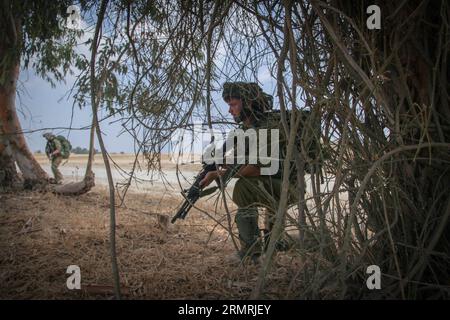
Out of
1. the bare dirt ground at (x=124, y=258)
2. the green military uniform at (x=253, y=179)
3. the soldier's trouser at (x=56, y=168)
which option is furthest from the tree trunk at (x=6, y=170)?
the green military uniform at (x=253, y=179)

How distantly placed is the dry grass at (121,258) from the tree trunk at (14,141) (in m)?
1.21

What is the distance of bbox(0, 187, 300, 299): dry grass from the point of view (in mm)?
2395

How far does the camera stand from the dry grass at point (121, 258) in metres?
2.39

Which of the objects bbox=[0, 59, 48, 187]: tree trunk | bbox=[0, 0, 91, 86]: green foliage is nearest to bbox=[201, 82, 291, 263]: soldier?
bbox=[0, 0, 91, 86]: green foliage

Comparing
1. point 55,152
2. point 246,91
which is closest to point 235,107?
→ point 246,91

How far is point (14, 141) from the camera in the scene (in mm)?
6453

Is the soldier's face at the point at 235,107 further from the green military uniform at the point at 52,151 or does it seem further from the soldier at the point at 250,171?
the green military uniform at the point at 52,151

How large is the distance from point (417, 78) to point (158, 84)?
4.77 feet

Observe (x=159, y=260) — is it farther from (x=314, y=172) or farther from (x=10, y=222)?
(x=10, y=222)

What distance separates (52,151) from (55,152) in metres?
0.22

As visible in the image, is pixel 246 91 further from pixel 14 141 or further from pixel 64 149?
pixel 64 149

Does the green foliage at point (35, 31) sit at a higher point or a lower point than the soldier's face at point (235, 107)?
higher
